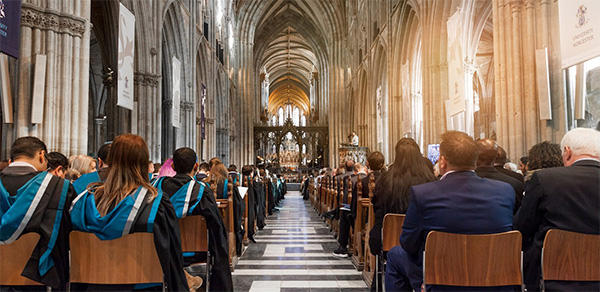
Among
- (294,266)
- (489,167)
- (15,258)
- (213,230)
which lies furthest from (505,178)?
(15,258)

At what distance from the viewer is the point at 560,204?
228 cm

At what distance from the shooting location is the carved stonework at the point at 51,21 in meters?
7.23

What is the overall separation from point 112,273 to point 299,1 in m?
34.7

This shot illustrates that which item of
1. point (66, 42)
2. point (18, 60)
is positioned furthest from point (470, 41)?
point (18, 60)

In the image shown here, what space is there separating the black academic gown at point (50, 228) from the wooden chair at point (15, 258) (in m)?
0.04

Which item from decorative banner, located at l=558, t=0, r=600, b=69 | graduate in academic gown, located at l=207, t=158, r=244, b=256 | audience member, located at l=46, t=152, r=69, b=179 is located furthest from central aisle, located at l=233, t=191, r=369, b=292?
decorative banner, located at l=558, t=0, r=600, b=69

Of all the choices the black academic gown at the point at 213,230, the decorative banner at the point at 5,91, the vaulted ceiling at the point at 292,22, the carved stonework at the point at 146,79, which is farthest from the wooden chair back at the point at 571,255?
the vaulted ceiling at the point at 292,22

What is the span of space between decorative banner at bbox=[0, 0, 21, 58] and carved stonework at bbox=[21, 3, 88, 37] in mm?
641

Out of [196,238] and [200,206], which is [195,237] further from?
[200,206]

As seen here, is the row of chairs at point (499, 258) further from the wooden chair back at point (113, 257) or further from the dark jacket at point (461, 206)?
the wooden chair back at point (113, 257)

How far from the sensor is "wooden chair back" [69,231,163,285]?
2107mm

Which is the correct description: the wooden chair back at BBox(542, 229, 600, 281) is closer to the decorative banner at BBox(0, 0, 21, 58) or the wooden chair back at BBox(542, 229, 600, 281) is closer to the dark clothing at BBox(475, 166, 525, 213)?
the dark clothing at BBox(475, 166, 525, 213)

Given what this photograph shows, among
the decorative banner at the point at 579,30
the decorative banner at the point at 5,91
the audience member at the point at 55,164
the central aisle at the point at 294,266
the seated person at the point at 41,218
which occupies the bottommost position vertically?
the central aisle at the point at 294,266

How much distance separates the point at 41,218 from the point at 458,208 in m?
2.24
